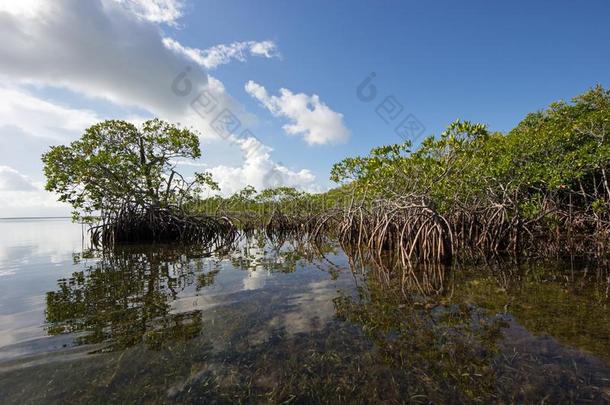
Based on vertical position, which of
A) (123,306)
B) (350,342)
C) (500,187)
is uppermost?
(500,187)

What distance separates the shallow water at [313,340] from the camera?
7.64 ft

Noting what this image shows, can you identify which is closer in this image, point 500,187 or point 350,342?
point 350,342

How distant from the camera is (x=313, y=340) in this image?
3209 millimetres

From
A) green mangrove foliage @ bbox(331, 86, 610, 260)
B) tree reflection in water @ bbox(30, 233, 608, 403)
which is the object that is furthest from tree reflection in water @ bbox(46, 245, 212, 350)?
green mangrove foliage @ bbox(331, 86, 610, 260)

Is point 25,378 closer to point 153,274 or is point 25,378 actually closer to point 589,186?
point 153,274

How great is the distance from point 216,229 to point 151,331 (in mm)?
14083

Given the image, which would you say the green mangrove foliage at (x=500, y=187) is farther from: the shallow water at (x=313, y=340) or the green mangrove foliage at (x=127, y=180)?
the green mangrove foliage at (x=127, y=180)

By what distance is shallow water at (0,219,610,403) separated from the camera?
2.33m

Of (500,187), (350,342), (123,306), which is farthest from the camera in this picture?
(500,187)

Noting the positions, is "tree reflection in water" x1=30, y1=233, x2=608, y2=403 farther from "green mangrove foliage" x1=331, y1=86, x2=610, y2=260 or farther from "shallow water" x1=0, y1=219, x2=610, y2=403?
"green mangrove foliage" x1=331, y1=86, x2=610, y2=260

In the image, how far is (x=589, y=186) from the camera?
390 inches

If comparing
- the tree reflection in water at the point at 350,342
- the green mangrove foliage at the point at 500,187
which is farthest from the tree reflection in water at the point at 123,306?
the green mangrove foliage at the point at 500,187

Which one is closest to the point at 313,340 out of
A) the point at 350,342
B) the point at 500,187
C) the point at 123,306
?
the point at 350,342

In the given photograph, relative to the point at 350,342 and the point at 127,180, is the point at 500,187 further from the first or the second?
the point at 127,180
